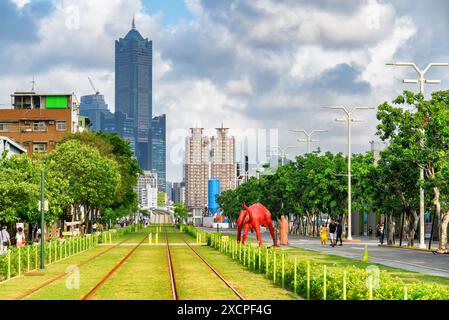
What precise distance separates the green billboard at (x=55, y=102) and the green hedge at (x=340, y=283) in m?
119

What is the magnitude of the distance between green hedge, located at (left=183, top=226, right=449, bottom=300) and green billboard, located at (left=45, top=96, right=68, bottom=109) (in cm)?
11918

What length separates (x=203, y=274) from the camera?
1387 inches

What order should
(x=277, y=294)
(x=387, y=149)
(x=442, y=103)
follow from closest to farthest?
(x=277, y=294), (x=442, y=103), (x=387, y=149)

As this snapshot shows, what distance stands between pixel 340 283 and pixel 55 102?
133675mm

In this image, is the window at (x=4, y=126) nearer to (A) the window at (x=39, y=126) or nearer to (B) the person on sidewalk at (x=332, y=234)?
(A) the window at (x=39, y=126)

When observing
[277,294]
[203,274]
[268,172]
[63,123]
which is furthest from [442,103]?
[63,123]

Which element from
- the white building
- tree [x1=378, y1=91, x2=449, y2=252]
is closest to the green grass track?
tree [x1=378, y1=91, x2=449, y2=252]

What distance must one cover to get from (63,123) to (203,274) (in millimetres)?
115443

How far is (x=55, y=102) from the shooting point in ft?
491

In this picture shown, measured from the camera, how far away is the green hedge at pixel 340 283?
1830 centimetres

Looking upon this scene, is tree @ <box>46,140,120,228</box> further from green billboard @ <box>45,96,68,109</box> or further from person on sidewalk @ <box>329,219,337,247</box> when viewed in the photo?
green billboard @ <box>45,96,68,109</box>

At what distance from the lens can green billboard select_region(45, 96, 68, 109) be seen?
149 metres
